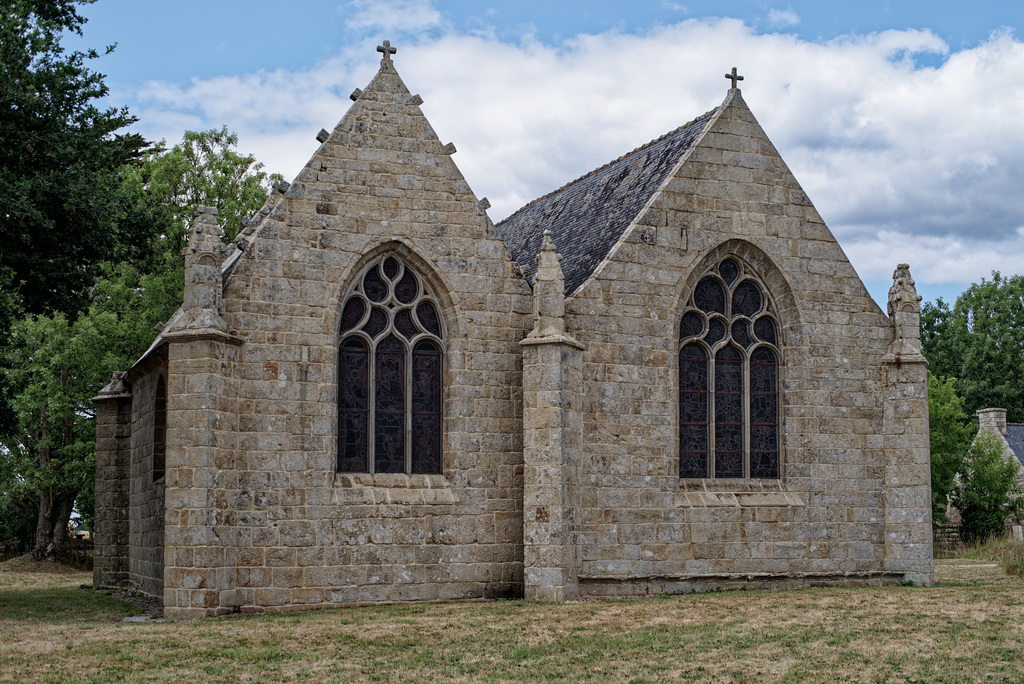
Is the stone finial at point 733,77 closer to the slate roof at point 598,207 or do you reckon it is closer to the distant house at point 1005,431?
the slate roof at point 598,207

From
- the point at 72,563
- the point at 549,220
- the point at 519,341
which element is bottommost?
the point at 72,563

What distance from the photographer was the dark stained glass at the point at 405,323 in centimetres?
1681

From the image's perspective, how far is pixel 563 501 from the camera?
622 inches

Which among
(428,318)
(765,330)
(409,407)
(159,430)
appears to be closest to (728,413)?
(765,330)

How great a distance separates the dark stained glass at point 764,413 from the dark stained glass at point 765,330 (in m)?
0.19

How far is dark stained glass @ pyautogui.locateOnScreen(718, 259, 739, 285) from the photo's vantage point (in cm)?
1831

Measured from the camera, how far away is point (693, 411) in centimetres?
1783

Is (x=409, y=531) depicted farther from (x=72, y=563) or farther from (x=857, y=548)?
(x=72, y=563)

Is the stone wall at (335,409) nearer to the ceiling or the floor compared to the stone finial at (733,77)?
nearer to the floor

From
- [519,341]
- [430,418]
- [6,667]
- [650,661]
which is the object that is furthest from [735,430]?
[6,667]

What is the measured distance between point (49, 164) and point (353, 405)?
7260 mm

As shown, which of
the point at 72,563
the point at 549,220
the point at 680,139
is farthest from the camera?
the point at 72,563

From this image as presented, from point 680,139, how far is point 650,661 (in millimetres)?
11016

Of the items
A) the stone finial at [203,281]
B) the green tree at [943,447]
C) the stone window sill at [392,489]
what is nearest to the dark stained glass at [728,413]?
the stone window sill at [392,489]
